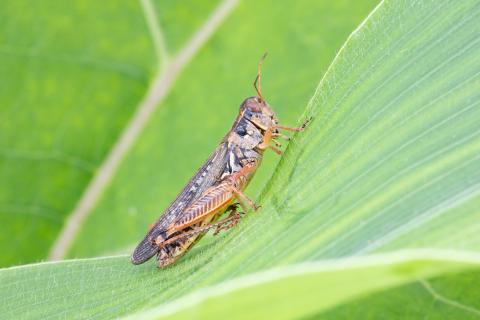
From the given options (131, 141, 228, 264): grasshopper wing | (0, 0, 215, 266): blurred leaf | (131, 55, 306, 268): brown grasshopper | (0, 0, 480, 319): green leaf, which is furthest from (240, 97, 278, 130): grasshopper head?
(0, 0, 480, 319): green leaf

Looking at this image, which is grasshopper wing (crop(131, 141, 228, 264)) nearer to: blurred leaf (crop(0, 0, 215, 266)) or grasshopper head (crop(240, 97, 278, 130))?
grasshopper head (crop(240, 97, 278, 130))

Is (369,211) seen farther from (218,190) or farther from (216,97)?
(216,97)

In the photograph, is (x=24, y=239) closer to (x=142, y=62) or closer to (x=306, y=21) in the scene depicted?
(x=142, y=62)

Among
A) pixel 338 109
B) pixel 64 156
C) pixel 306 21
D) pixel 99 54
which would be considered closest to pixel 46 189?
pixel 64 156

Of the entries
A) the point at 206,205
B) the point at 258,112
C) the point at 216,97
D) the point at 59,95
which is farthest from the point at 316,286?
the point at 59,95

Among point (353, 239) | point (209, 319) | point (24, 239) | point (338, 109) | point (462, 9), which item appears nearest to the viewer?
point (209, 319)

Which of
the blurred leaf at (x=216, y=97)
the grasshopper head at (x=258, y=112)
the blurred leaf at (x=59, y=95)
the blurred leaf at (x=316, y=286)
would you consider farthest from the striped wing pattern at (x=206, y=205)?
the blurred leaf at (x=316, y=286)

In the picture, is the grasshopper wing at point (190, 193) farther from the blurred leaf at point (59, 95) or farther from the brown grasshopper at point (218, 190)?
the blurred leaf at point (59, 95)
